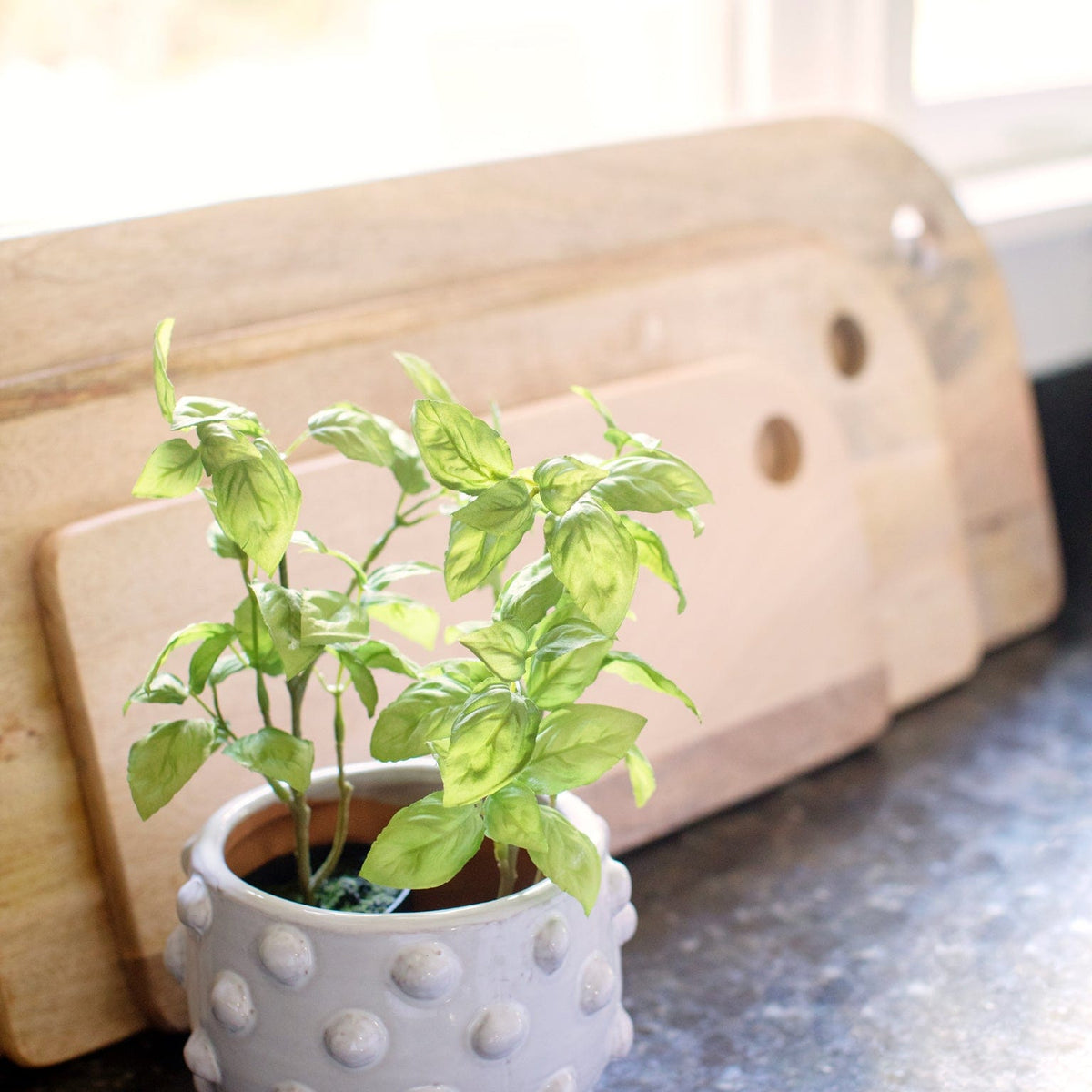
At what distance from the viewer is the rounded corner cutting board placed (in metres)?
0.65

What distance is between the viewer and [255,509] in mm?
419

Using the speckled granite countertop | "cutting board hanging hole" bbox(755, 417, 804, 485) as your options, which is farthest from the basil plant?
"cutting board hanging hole" bbox(755, 417, 804, 485)

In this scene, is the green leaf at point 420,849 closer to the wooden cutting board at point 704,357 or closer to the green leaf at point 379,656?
the green leaf at point 379,656

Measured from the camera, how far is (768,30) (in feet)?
3.82

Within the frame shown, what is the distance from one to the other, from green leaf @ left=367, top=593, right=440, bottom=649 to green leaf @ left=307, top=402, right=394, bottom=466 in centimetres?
6

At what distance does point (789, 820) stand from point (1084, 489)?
25.7 inches

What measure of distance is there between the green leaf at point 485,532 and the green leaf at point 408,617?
3.3 inches

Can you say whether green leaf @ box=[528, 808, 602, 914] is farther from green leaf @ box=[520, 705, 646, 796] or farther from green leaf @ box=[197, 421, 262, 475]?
green leaf @ box=[197, 421, 262, 475]

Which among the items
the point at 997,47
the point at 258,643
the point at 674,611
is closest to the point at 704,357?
the point at 674,611

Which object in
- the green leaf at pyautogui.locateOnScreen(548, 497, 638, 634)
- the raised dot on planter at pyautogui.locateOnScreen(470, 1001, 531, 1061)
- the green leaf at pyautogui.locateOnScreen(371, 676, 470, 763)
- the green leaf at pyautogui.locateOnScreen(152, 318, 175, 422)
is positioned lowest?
the raised dot on planter at pyautogui.locateOnScreen(470, 1001, 531, 1061)

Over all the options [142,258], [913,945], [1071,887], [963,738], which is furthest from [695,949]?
[142,258]

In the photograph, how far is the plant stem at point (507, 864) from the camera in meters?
0.50

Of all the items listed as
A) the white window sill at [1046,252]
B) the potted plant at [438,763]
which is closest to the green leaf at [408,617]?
the potted plant at [438,763]

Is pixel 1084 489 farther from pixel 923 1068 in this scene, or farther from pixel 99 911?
pixel 99 911
